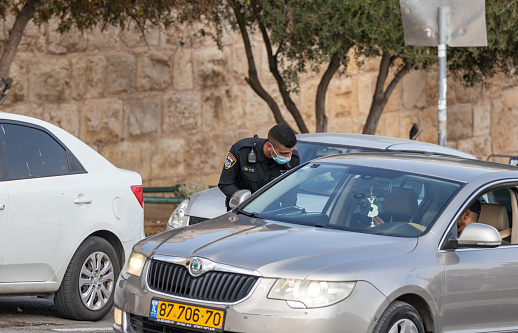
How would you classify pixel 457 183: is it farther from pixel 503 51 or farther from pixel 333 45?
pixel 503 51

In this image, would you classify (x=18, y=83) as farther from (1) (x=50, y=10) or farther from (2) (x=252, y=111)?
(2) (x=252, y=111)

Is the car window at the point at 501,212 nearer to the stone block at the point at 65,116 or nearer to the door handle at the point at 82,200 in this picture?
the door handle at the point at 82,200

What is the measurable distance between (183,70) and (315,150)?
763 centimetres

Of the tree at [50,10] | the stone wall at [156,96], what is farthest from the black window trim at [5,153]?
the stone wall at [156,96]

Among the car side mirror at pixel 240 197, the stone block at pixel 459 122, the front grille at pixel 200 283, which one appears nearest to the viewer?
the front grille at pixel 200 283

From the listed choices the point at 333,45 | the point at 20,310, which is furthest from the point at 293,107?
the point at 20,310

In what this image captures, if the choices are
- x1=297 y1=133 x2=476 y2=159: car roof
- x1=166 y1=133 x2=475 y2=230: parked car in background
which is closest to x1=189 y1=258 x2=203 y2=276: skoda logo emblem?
x1=166 y1=133 x2=475 y2=230: parked car in background

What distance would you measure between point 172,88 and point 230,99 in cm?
129

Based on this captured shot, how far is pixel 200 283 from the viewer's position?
231 inches

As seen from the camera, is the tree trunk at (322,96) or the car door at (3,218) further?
the tree trunk at (322,96)

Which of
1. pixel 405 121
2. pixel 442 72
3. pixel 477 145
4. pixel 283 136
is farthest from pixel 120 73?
pixel 477 145

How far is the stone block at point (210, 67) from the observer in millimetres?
18000

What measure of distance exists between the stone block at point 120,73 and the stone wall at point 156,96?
0.02 meters

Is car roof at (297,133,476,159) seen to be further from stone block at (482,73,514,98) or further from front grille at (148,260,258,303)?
stone block at (482,73,514,98)
